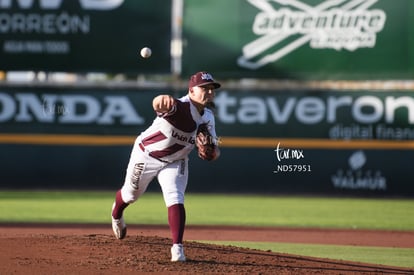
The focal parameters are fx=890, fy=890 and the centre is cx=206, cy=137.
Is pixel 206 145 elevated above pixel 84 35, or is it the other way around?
pixel 84 35

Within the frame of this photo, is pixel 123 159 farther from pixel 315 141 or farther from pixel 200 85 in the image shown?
pixel 200 85

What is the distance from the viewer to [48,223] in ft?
37.6

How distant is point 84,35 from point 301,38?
12.5 feet

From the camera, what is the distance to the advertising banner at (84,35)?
1547cm

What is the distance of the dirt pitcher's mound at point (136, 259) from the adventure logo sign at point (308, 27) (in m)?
8.08

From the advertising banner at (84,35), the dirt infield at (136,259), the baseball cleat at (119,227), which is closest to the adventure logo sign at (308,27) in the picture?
the advertising banner at (84,35)

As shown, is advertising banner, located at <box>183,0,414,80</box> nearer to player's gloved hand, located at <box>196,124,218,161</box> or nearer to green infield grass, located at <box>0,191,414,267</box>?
green infield grass, located at <box>0,191,414,267</box>

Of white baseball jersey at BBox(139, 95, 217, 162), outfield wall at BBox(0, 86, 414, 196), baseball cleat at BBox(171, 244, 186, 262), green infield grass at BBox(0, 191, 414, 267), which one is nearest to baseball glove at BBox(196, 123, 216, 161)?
white baseball jersey at BBox(139, 95, 217, 162)

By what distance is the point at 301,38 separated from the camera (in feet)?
50.9

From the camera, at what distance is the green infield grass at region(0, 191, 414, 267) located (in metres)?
11.9

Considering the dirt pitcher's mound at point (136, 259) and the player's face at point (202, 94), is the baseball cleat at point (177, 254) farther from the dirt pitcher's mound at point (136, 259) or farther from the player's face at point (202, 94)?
the player's face at point (202, 94)

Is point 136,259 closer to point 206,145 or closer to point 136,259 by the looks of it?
point 136,259

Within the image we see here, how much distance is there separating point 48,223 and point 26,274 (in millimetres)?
5330

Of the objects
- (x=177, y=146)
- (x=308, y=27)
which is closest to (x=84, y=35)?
(x=308, y=27)
